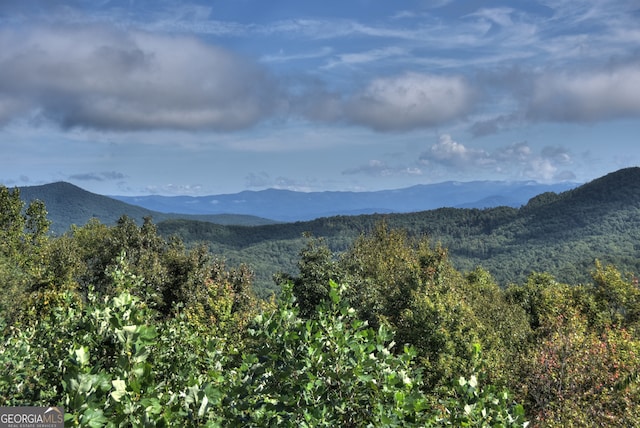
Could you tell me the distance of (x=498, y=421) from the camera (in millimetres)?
6004

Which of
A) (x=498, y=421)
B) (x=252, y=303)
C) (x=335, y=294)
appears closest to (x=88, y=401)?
(x=335, y=294)

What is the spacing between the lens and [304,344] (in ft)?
19.6

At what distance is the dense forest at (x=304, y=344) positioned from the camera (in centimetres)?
548

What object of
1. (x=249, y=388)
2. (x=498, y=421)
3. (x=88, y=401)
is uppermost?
(x=88, y=401)

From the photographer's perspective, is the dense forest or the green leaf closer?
the green leaf

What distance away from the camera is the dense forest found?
18.0 feet

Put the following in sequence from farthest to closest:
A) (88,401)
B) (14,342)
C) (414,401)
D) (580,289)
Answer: (580,289) < (14,342) < (414,401) < (88,401)

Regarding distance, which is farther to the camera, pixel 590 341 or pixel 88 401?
pixel 590 341

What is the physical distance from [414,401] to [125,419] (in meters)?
3.18

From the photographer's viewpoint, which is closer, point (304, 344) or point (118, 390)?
point (118, 390)

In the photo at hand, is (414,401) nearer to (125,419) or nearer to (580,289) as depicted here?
(125,419)

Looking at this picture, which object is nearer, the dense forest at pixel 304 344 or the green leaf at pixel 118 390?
the green leaf at pixel 118 390

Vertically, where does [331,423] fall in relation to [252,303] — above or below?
above

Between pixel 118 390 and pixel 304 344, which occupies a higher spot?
pixel 304 344
